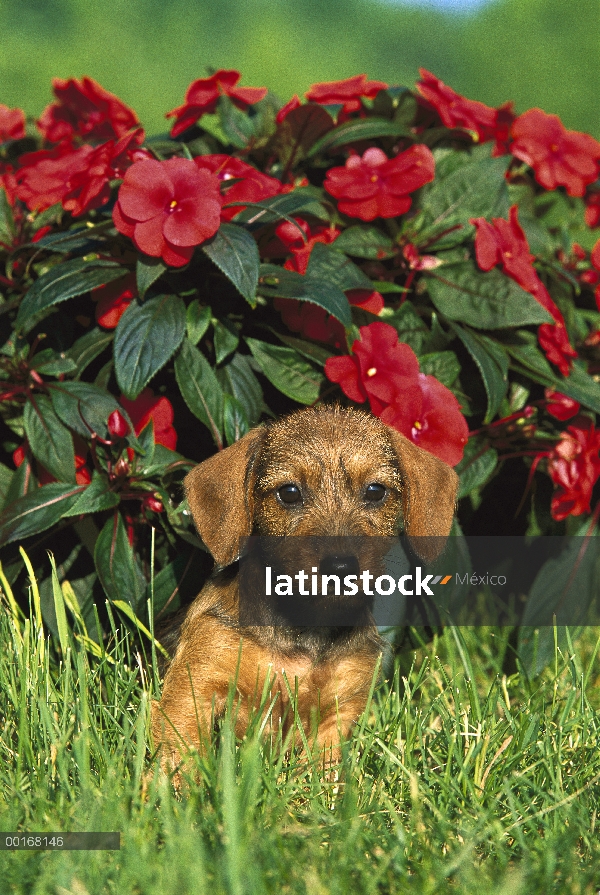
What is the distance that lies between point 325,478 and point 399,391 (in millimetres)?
427

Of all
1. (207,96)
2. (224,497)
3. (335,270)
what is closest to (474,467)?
(335,270)

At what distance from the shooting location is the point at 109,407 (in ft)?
9.90

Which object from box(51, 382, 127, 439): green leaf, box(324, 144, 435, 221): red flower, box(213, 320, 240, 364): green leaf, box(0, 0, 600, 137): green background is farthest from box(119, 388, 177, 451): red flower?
box(0, 0, 600, 137): green background

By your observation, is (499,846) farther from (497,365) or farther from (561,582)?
(497,365)

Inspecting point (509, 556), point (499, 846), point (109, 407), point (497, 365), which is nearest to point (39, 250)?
point (109, 407)

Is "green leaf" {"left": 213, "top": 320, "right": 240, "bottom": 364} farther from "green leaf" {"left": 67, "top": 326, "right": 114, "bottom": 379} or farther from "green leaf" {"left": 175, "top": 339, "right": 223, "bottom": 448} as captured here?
"green leaf" {"left": 67, "top": 326, "right": 114, "bottom": 379}

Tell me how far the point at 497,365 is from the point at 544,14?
1047 cm

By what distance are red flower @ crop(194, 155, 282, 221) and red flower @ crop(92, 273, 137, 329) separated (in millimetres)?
386

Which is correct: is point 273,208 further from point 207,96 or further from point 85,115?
point 85,115

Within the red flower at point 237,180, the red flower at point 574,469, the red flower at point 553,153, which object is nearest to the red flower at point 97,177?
the red flower at point 237,180

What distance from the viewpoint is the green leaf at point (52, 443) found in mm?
3018

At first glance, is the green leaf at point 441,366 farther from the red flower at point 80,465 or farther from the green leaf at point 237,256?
the red flower at point 80,465

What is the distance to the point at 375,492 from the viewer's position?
115 inches

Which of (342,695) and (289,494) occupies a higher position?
(289,494)
